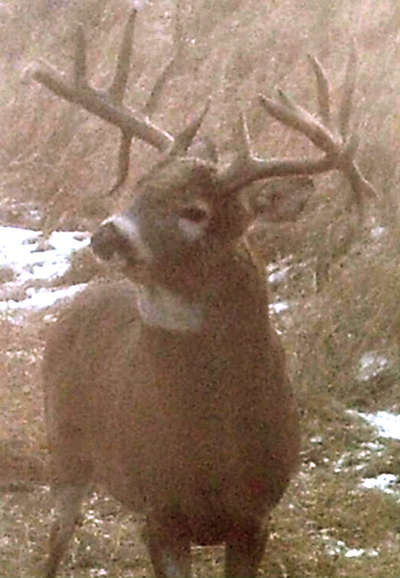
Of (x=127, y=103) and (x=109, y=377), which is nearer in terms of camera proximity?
(x=109, y=377)

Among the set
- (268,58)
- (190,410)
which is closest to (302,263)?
(268,58)

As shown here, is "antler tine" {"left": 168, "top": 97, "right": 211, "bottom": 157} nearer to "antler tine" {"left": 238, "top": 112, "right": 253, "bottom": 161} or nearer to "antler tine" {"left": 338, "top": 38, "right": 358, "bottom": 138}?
"antler tine" {"left": 238, "top": 112, "right": 253, "bottom": 161}

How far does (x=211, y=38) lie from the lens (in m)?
2.14

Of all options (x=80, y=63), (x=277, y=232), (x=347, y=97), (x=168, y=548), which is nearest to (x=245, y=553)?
(x=168, y=548)

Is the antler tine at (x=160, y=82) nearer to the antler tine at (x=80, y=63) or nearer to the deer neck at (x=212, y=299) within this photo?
the antler tine at (x=80, y=63)

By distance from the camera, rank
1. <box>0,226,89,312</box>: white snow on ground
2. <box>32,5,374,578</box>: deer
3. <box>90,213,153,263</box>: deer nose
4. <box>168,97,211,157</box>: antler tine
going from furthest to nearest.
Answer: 1. <box>0,226,89,312</box>: white snow on ground
2. <box>168,97,211,157</box>: antler tine
3. <box>32,5,374,578</box>: deer
4. <box>90,213,153,263</box>: deer nose

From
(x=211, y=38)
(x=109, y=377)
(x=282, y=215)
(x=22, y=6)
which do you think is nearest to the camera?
(x=282, y=215)

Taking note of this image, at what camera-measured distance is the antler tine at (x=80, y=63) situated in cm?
174

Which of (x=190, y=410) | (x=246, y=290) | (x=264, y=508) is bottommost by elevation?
(x=264, y=508)

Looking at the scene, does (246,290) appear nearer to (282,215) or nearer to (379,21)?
(282,215)

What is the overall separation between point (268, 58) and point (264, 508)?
94 cm

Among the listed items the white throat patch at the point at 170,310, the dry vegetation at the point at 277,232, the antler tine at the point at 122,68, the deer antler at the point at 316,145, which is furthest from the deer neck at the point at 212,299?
the antler tine at the point at 122,68

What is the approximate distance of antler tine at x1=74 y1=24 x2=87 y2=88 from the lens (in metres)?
1.74

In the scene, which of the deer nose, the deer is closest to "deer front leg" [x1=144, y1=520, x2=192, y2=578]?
the deer
